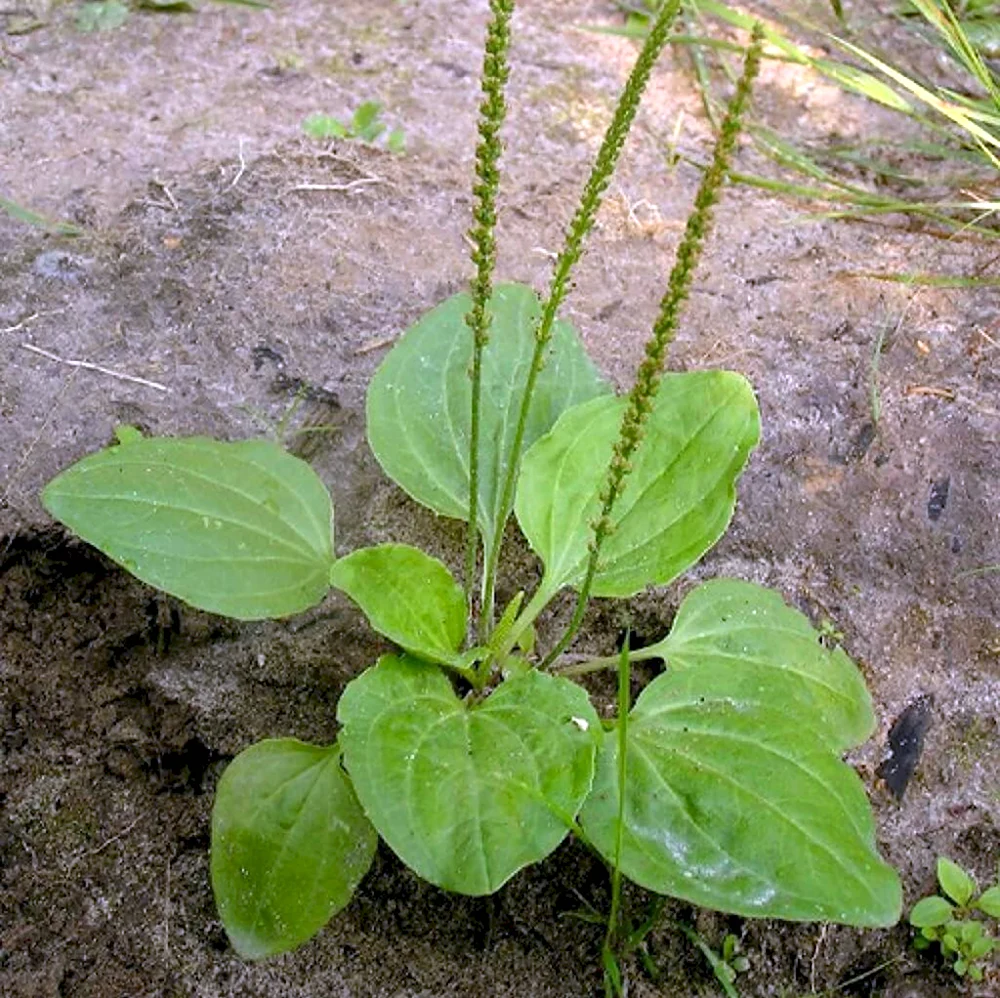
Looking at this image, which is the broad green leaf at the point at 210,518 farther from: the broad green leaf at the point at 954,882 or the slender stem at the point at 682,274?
the broad green leaf at the point at 954,882

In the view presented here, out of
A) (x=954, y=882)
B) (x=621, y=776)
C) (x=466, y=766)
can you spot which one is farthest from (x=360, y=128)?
(x=954, y=882)

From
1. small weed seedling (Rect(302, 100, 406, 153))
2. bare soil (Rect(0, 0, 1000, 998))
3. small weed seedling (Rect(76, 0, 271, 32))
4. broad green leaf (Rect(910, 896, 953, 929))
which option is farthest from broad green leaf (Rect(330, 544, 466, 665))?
small weed seedling (Rect(76, 0, 271, 32))

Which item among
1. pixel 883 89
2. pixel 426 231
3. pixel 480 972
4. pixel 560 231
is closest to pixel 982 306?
pixel 883 89

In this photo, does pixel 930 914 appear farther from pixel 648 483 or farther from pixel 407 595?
pixel 407 595

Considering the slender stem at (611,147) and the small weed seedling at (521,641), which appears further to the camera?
the small weed seedling at (521,641)

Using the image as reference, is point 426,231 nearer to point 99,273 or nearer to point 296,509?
point 99,273

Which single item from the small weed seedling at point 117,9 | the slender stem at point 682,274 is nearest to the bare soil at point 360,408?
the small weed seedling at point 117,9
